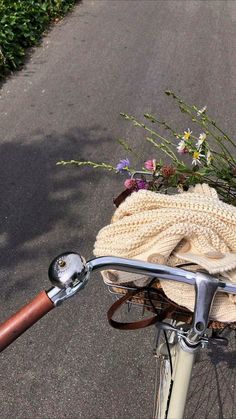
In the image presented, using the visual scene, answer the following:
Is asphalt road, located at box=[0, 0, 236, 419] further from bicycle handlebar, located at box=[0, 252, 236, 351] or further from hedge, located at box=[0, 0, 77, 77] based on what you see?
bicycle handlebar, located at box=[0, 252, 236, 351]

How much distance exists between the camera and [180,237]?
3.69ft

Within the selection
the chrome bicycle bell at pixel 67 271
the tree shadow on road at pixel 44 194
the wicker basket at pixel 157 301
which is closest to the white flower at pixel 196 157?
the wicker basket at pixel 157 301

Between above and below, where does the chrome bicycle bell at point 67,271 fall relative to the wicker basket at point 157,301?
above

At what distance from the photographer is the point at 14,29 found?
5.07 m

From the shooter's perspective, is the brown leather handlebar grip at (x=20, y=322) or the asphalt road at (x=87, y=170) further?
the asphalt road at (x=87, y=170)

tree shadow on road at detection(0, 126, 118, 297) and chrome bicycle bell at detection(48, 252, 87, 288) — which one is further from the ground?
chrome bicycle bell at detection(48, 252, 87, 288)

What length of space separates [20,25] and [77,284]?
4.98m

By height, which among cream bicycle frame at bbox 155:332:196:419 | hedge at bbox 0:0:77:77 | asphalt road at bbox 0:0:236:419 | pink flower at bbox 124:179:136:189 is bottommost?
asphalt road at bbox 0:0:236:419

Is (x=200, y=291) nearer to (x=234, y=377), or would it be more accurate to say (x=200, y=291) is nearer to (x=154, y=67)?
(x=234, y=377)

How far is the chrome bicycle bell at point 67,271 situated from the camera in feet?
2.77

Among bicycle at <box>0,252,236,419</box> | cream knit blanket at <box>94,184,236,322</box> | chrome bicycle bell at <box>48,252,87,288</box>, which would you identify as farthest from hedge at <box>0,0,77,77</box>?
chrome bicycle bell at <box>48,252,87,288</box>

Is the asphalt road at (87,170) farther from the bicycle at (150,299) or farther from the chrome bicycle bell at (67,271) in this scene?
the chrome bicycle bell at (67,271)

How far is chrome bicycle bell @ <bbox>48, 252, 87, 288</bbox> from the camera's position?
844 millimetres

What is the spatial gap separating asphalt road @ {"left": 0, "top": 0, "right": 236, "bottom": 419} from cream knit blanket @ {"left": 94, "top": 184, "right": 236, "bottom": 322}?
1.27 metres
